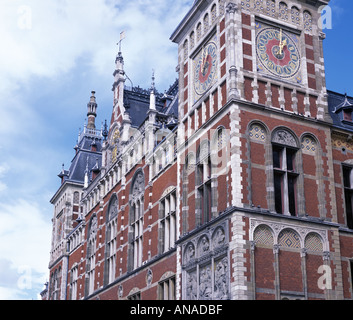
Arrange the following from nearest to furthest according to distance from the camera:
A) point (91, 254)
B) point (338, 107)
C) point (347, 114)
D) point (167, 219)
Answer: point (347, 114) → point (338, 107) → point (167, 219) → point (91, 254)

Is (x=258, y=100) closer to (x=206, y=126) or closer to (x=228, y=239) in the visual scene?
(x=206, y=126)

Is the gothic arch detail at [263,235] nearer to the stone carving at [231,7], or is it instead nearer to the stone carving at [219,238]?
the stone carving at [219,238]

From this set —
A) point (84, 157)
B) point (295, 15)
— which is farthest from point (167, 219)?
Result: point (84, 157)

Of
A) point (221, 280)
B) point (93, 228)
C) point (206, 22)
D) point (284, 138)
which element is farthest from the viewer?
point (93, 228)

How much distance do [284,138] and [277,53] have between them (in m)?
4.23

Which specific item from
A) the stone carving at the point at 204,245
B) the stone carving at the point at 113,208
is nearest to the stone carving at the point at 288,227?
the stone carving at the point at 204,245

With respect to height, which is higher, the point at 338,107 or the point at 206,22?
the point at 206,22

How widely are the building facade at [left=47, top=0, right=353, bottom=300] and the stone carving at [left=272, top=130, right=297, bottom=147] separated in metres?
0.06

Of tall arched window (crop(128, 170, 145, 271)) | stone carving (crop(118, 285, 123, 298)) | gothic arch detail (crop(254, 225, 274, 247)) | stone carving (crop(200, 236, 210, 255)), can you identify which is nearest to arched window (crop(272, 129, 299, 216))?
gothic arch detail (crop(254, 225, 274, 247))

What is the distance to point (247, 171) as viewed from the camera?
2303cm

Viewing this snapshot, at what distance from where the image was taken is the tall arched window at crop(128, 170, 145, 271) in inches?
1286

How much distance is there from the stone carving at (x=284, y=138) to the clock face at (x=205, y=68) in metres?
4.10

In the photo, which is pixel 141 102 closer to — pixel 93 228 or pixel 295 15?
pixel 93 228
